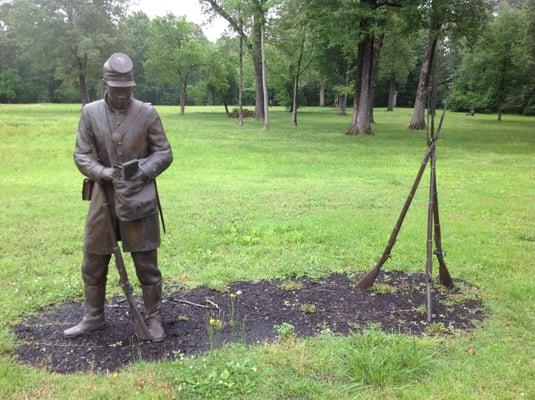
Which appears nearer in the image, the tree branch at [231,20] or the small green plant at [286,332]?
the small green plant at [286,332]

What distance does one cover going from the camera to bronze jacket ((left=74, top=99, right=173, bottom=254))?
161 inches

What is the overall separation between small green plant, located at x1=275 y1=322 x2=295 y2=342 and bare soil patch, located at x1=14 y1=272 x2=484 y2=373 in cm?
8

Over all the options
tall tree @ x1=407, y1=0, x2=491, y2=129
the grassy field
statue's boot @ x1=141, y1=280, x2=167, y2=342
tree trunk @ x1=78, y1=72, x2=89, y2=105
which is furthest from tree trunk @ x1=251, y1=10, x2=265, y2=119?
statue's boot @ x1=141, y1=280, x2=167, y2=342

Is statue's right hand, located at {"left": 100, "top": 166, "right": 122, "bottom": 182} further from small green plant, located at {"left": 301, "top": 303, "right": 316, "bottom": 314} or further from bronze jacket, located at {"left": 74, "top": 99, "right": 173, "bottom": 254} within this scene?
small green plant, located at {"left": 301, "top": 303, "right": 316, "bottom": 314}

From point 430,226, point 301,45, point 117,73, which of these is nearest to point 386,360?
point 430,226

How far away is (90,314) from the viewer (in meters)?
4.46

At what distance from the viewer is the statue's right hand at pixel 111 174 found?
396 cm

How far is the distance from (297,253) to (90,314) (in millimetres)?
3058

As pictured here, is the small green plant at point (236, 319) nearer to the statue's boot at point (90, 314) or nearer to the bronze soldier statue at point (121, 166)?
the bronze soldier statue at point (121, 166)

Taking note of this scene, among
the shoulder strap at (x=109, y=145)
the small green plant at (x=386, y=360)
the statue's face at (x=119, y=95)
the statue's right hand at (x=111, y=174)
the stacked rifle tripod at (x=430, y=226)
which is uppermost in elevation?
the statue's face at (x=119, y=95)

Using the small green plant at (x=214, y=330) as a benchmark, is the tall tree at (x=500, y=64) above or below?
above

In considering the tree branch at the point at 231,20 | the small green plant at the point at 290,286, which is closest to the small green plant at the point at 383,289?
the small green plant at the point at 290,286

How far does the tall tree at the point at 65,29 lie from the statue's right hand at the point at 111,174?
3567 cm

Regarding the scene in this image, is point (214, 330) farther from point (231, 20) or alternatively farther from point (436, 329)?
point (231, 20)
